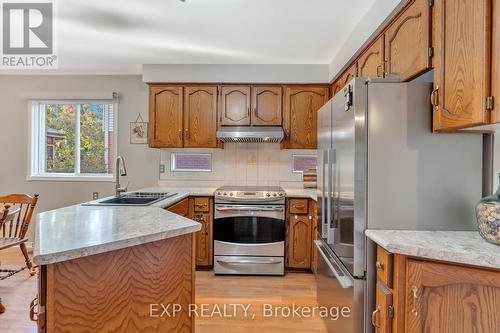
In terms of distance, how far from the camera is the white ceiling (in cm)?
223

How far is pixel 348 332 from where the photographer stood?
1.60 meters

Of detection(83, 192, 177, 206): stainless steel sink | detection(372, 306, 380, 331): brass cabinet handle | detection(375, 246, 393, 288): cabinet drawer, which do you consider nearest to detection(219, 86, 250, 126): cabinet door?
detection(83, 192, 177, 206): stainless steel sink

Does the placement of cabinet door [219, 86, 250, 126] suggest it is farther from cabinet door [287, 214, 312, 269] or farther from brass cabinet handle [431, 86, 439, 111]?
brass cabinet handle [431, 86, 439, 111]

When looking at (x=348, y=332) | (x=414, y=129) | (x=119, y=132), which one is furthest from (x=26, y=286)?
(x=414, y=129)

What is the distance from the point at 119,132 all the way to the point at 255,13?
2.46m

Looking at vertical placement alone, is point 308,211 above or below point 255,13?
below

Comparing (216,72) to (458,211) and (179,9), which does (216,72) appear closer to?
(179,9)

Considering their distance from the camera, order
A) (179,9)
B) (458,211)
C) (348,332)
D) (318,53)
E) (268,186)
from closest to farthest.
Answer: (458,211)
(348,332)
(179,9)
(318,53)
(268,186)

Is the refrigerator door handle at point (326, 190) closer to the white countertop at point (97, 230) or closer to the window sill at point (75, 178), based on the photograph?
the white countertop at point (97, 230)

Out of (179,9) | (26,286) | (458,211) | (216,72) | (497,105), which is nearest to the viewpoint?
(497,105)

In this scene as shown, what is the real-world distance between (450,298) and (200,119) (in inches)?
115

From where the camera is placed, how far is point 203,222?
3207 mm

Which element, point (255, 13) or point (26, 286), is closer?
point (255, 13)

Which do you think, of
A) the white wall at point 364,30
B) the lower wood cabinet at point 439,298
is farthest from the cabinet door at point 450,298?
the white wall at point 364,30
